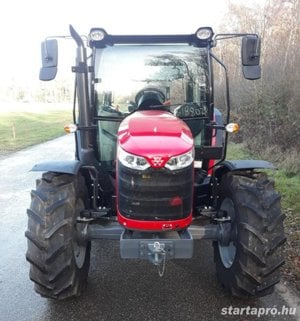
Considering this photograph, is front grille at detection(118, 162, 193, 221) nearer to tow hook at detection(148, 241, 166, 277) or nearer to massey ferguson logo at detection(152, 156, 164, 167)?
massey ferguson logo at detection(152, 156, 164, 167)

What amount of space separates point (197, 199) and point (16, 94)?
78.5 metres

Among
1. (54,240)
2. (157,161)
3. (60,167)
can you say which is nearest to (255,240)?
(157,161)

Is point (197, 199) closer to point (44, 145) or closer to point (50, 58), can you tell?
point (50, 58)

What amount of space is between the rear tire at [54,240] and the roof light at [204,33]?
1980 mm

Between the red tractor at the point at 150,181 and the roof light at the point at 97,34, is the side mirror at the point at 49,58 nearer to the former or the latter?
the red tractor at the point at 150,181

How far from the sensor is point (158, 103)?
13.4 ft

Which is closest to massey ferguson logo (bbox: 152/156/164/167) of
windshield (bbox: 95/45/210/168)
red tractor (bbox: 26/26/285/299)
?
red tractor (bbox: 26/26/285/299)

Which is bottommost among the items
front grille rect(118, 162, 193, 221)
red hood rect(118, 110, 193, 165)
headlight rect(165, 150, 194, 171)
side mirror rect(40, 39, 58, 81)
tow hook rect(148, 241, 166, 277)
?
tow hook rect(148, 241, 166, 277)

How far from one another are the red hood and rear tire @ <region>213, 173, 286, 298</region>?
2.36 feet

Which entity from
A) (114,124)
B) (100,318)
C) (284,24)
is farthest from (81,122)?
(284,24)

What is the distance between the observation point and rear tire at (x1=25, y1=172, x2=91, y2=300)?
321 cm

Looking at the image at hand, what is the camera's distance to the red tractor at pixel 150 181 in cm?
313

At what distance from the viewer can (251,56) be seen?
3.91 metres

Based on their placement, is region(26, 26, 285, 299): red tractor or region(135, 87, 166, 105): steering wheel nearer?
region(26, 26, 285, 299): red tractor
